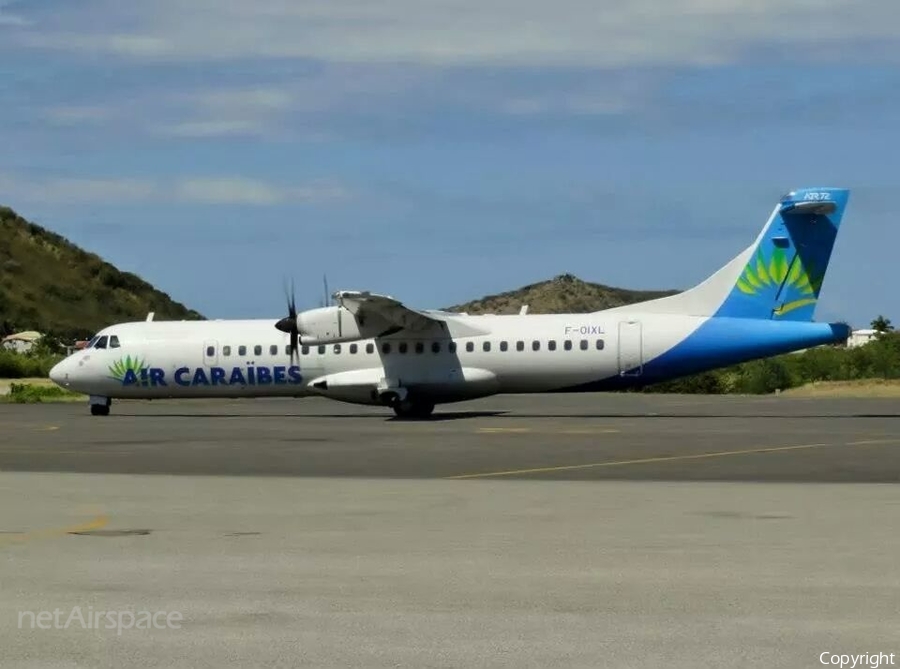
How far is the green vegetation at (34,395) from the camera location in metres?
61.2

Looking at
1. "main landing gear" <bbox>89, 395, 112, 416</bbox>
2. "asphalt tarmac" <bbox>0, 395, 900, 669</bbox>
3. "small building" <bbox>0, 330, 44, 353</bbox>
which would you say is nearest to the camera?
"asphalt tarmac" <bbox>0, 395, 900, 669</bbox>

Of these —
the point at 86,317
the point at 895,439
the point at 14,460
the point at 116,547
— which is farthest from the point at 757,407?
the point at 86,317

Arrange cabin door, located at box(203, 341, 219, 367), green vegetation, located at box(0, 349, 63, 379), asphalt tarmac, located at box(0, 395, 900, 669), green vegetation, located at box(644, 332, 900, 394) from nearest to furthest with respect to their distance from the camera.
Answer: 1. asphalt tarmac, located at box(0, 395, 900, 669)
2. cabin door, located at box(203, 341, 219, 367)
3. green vegetation, located at box(644, 332, 900, 394)
4. green vegetation, located at box(0, 349, 63, 379)

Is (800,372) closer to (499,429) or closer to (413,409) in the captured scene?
(413,409)

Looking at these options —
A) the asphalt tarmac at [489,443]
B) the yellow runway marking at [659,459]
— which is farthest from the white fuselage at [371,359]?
the yellow runway marking at [659,459]

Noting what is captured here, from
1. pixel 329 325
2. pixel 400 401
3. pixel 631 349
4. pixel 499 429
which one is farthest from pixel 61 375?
pixel 631 349

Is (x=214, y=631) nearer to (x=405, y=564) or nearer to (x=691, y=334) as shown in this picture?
(x=405, y=564)

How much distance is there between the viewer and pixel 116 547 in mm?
12188

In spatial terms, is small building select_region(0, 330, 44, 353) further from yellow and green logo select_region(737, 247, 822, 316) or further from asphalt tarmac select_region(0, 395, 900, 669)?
asphalt tarmac select_region(0, 395, 900, 669)

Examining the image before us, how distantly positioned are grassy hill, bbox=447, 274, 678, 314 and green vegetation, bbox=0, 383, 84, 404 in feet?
341

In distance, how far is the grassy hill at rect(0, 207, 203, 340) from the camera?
146 m

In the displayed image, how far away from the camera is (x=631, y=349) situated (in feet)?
125

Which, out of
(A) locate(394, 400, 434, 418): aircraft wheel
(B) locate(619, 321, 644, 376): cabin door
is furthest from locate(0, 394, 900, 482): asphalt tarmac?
(B) locate(619, 321, 644, 376): cabin door

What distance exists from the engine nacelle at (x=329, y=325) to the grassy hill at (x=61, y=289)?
105941 millimetres
